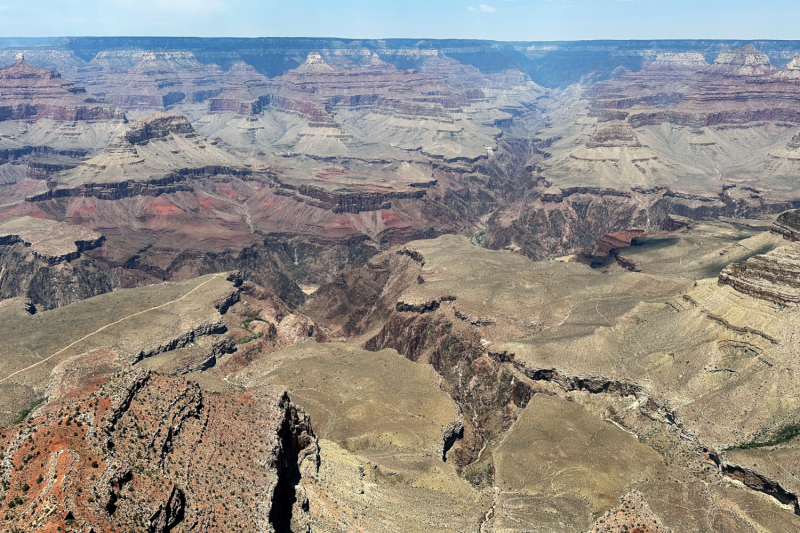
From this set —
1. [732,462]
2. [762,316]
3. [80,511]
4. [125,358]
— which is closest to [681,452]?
[732,462]

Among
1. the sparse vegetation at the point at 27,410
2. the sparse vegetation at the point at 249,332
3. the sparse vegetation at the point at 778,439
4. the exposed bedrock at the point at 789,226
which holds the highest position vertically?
the exposed bedrock at the point at 789,226

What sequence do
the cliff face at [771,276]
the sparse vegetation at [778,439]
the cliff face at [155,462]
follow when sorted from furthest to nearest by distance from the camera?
the cliff face at [771,276] < the sparse vegetation at [778,439] < the cliff face at [155,462]

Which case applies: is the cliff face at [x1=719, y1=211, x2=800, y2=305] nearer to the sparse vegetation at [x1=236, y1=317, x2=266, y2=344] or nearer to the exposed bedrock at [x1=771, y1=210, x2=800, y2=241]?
the exposed bedrock at [x1=771, y1=210, x2=800, y2=241]

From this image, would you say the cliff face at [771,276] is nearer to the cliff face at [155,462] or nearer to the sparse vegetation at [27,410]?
the cliff face at [155,462]

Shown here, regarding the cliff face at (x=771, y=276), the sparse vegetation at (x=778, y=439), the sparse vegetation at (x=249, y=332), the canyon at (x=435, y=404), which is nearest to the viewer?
the canyon at (x=435, y=404)

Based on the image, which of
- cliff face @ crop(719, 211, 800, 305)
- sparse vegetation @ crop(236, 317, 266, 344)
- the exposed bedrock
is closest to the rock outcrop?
cliff face @ crop(719, 211, 800, 305)

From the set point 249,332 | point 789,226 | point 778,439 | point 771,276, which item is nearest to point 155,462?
point 778,439

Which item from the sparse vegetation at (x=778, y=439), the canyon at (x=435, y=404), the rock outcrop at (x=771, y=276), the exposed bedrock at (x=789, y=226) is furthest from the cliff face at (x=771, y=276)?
the exposed bedrock at (x=789, y=226)

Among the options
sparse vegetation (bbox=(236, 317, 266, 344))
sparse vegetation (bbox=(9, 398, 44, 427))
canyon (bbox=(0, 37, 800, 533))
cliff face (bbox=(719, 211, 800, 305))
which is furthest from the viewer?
sparse vegetation (bbox=(236, 317, 266, 344))

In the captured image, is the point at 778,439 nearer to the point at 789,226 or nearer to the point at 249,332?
the point at 789,226
